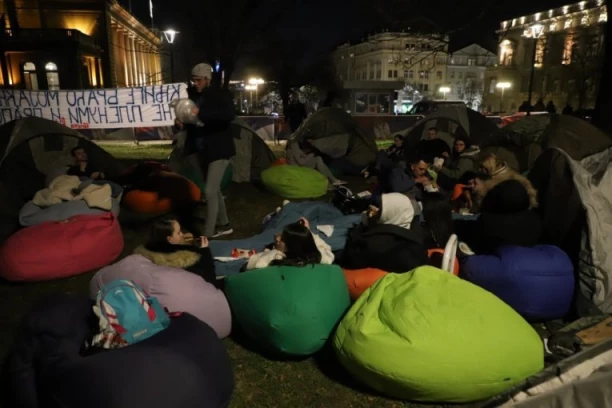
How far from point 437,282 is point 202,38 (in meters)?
20.1

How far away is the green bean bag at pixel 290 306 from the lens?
348 cm

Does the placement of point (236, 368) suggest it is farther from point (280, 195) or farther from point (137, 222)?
point (280, 195)

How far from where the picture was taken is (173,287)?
3.65m

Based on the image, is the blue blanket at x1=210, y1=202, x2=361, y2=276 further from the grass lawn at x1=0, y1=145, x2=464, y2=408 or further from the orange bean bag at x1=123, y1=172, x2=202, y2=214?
the orange bean bag at x1=123, y1=172, x2=202, y2=214

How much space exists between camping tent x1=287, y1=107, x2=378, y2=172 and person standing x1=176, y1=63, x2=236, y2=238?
575 cm

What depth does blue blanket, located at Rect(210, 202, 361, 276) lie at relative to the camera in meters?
4.80

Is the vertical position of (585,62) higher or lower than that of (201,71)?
higher

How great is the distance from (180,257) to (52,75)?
134ft

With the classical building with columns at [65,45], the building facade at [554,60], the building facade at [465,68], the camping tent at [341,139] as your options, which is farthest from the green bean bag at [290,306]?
the building facade at [465,68]

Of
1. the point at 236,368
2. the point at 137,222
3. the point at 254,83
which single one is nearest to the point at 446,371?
the point at 236,368

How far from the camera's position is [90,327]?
3.02m

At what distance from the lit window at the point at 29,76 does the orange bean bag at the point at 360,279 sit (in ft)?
135

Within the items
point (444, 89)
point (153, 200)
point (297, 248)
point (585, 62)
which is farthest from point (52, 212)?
point (444, 89)

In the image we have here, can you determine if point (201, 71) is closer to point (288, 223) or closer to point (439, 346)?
point (288, 223)
